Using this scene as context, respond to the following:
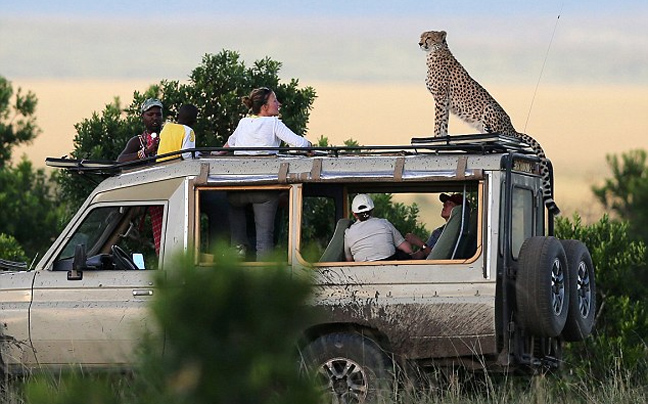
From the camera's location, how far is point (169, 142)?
32.7 ft

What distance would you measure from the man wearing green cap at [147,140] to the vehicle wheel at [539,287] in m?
3.27

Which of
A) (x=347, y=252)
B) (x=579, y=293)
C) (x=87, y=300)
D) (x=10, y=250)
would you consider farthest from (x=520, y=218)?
(x=10, y=250)

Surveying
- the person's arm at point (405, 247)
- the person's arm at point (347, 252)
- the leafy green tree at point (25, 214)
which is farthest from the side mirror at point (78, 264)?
the leafy green tree at point (25, 214)

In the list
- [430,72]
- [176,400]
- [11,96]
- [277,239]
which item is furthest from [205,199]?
[11,96]

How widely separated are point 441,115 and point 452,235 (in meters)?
2.82

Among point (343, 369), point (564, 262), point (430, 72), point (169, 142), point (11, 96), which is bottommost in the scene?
point (343, 369)

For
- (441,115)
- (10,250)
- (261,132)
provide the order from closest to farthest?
(261,132), (441,115), (10,250)

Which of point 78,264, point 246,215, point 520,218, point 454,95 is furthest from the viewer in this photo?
point 454,95

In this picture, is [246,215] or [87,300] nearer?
[87,300]

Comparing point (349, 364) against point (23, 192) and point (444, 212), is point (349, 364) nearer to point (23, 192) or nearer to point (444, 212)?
point (444, 212)

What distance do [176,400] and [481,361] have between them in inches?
172

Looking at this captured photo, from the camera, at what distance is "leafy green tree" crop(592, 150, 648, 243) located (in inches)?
1061

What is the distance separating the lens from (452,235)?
867cm

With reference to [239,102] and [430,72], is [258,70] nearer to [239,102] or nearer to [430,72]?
[239,102]
